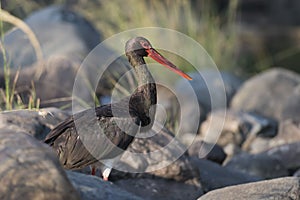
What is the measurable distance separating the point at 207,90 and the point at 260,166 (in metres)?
3.81

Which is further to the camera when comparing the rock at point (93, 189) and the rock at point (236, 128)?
the rock at point (236, 128)

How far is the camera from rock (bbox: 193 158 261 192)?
689 cm

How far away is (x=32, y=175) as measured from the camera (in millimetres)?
3992

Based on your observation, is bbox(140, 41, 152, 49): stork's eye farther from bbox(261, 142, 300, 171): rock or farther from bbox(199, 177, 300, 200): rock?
bbox(261, 142, 300, 171): rock

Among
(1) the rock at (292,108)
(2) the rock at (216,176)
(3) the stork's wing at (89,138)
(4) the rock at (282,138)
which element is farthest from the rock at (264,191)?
(1) the rock at (292,108)

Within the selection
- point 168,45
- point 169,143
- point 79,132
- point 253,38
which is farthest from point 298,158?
point 253,38

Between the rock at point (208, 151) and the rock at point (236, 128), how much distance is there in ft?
3.80

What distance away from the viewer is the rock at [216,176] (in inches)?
271

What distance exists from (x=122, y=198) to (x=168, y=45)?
8086 millimetres

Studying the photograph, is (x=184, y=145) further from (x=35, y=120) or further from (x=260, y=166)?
(x=35, y=120)

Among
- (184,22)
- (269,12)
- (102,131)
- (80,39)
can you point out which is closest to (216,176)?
(102,131)

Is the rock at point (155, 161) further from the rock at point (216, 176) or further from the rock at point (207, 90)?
the rock at point (207, 90)

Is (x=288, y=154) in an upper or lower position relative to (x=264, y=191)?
lower

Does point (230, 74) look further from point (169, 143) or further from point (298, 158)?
point (169, 143)
